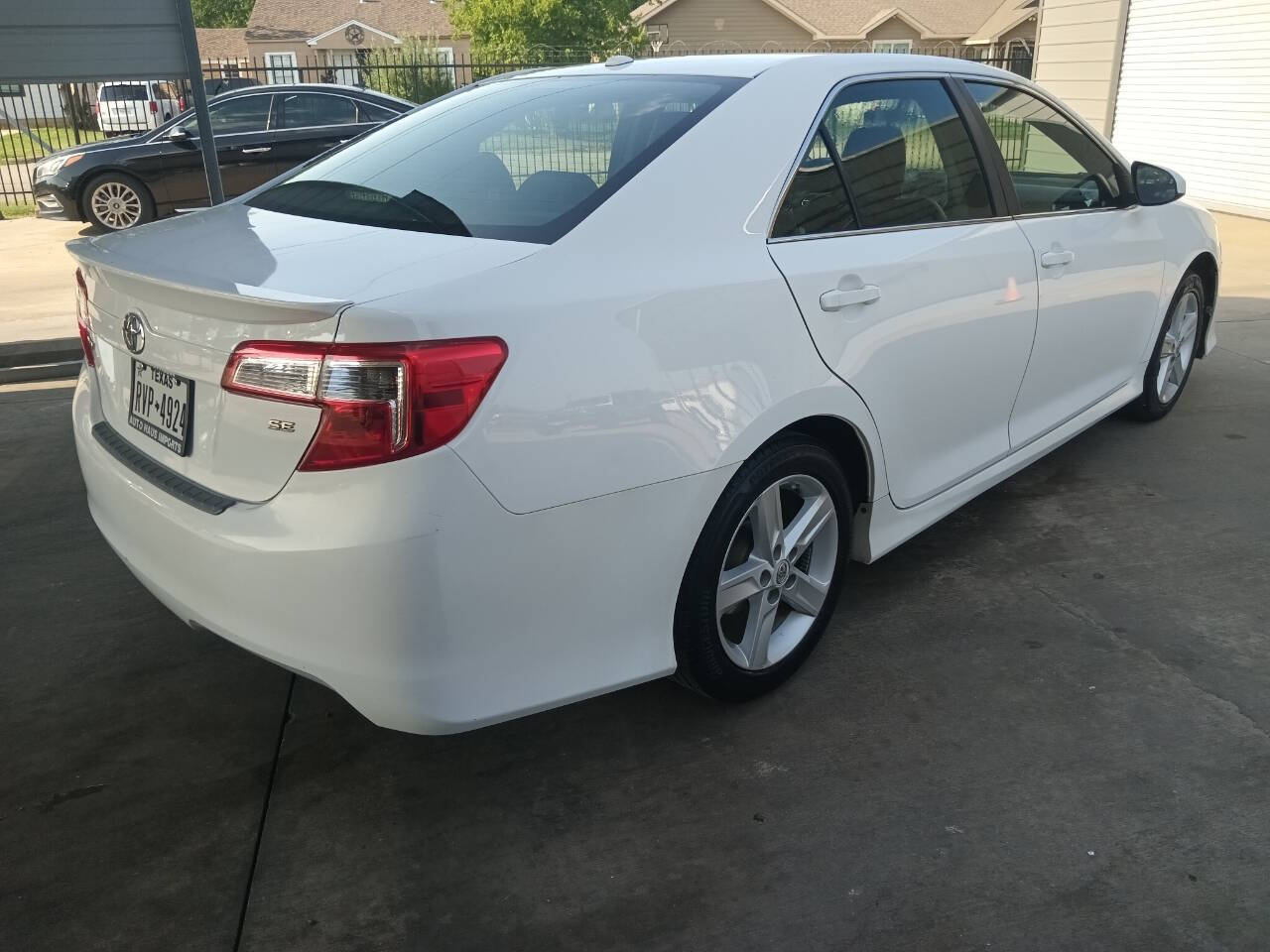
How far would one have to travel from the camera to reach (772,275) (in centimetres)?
262

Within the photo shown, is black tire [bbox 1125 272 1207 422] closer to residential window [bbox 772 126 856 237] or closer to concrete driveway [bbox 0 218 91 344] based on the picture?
residential window [bbox 772 126 856 237]

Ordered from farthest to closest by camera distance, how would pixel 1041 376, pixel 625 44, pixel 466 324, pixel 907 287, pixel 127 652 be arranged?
pixel 625 44
pixel 1041 376
pixel 127 652
pixel 907 287
pixel 466 324

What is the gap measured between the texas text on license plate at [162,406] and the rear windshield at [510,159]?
23.3 inches

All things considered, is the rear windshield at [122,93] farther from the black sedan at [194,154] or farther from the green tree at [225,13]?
the green tree at [225,13]

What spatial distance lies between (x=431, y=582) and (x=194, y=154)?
445 inches

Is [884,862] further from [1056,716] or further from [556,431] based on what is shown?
[556,431]

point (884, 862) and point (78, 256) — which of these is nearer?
point (884, 862)

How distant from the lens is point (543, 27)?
33906 mm

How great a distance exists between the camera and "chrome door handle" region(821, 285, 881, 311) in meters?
2.75

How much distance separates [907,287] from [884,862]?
1.55 metres

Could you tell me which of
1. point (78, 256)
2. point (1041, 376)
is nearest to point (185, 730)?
point (78, 256)

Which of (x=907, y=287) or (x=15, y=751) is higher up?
(x=907, y=287)

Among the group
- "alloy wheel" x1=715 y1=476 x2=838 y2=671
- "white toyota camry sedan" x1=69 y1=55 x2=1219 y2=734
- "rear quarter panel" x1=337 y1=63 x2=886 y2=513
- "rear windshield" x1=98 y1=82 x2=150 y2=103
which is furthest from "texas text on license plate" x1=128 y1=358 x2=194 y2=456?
"rear windshield" x1=98 y1=82 x2=150 y2=103

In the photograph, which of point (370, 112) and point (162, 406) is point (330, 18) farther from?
point (162, 406)
